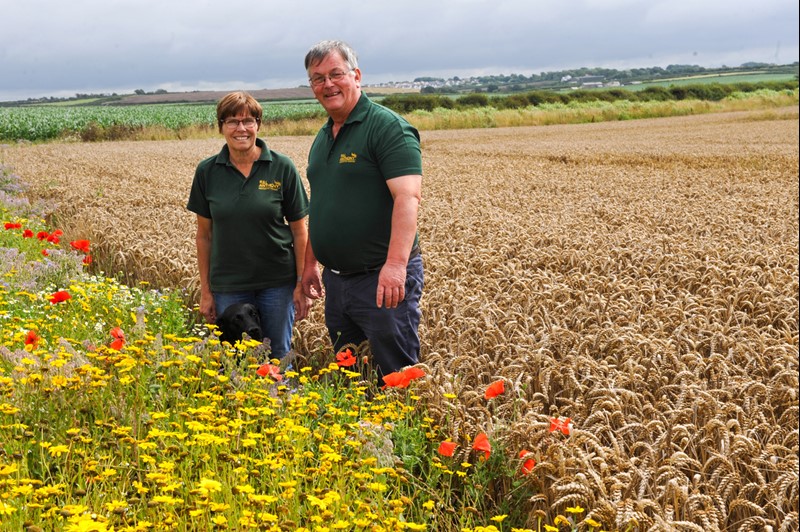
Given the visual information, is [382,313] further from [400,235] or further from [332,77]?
[332,77]

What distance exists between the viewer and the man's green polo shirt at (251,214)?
5.02 meters

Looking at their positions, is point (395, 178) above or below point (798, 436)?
above

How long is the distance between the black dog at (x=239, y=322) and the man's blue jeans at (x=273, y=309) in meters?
0.14

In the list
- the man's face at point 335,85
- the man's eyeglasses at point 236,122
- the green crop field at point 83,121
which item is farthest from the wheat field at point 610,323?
the green crop field at point 83,121

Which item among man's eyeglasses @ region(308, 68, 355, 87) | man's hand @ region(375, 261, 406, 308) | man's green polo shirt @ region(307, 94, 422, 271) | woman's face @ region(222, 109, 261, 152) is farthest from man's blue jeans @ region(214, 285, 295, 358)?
man's eyeglasses @ region(308, 68, 355, 87)

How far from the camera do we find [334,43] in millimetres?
4188

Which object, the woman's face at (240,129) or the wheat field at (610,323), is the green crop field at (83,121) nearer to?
the wheat field at (610,323)

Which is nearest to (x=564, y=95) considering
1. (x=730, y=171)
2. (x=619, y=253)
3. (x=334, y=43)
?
(x=730, y=171)

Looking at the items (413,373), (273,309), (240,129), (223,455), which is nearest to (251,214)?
(240,129)

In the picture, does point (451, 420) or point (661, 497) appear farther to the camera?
point (451, 420)

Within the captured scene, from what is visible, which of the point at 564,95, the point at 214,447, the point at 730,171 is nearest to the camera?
the point at 214,447

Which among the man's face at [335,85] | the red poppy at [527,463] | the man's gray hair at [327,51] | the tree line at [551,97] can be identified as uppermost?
the tree line at [551,97]

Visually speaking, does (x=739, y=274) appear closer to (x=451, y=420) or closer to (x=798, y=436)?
(x=798, y=436)

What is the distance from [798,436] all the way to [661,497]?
38.7 inches
